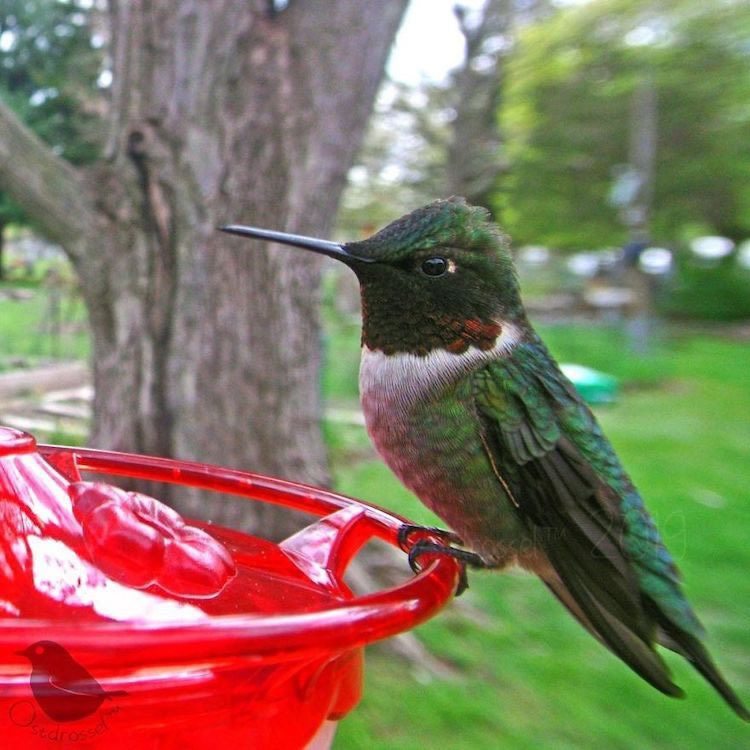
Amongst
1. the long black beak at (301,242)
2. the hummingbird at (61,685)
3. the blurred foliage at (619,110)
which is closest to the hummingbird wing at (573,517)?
the long black beak at (301,242)

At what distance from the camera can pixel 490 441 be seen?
1263 millimetres

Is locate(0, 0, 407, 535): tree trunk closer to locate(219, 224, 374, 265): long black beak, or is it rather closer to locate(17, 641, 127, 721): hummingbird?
locate(219, 224, 374, 265): long black beak

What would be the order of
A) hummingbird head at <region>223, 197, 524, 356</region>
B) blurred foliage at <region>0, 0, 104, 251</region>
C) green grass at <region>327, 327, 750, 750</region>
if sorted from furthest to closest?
blurred foliage at <region>0, 0, 104, 251</region>
green grass at <region>327, 327, 750, 750</region>
hummingbird head at <region>223, 197, 524, 356</region>

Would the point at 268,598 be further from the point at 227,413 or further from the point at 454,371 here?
the point at 227,413

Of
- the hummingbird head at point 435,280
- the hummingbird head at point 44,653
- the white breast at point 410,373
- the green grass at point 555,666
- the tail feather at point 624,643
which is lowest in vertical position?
the green grass at point 555,666

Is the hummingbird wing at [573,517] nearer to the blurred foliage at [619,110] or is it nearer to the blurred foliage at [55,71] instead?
the blurred foliage at [55,71]

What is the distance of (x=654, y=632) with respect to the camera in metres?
1.25

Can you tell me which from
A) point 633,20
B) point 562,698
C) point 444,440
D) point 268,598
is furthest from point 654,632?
point 633,20

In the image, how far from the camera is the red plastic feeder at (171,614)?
0.54 metres

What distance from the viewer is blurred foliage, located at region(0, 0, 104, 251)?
10617mm

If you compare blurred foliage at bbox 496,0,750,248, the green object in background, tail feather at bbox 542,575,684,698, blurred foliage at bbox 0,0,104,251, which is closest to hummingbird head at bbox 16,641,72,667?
tail feather at bbox 542,575,684,698

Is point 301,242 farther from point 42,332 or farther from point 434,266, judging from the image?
point 42,332

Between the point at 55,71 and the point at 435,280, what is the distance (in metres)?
11.3

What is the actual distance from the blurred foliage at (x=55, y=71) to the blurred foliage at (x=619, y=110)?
7133 millimetres
